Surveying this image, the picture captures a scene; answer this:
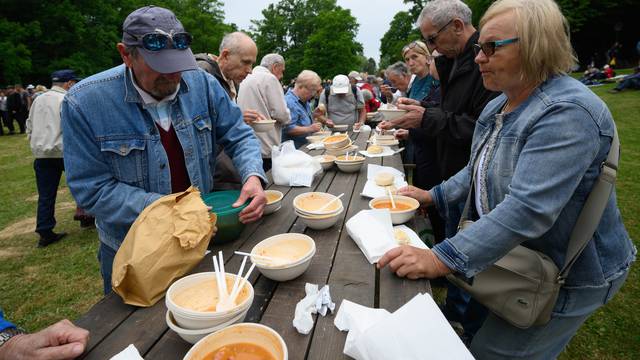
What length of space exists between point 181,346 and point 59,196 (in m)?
7.57

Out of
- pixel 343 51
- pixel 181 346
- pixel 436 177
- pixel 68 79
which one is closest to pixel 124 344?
pixel 181 346

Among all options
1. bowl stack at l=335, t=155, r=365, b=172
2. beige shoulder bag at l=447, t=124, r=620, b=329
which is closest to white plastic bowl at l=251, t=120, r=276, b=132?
bowl stack at l=335, t=155, r=365, b=172

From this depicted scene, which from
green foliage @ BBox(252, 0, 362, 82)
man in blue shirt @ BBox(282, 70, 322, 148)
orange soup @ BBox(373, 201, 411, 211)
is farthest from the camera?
green foliage @ BBox(252, 0, 362, 82)

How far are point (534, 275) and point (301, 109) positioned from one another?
4.80 meters

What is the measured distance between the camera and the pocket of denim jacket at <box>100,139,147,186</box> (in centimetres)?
176

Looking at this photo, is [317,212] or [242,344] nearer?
[242,344]

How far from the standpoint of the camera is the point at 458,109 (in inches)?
108

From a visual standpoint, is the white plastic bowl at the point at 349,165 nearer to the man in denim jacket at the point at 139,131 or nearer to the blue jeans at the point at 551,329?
the man in denim jacket at the point at 139,131

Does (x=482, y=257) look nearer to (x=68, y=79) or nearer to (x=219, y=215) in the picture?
(x=219, y=215)

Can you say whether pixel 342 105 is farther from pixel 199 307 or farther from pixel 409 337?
pixel 409 337

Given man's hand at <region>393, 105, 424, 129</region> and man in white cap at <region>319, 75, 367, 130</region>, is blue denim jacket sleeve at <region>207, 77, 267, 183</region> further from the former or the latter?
man in white cap at <region>319, 75, 367, 130</region>

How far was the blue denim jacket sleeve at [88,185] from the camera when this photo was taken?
1656mm

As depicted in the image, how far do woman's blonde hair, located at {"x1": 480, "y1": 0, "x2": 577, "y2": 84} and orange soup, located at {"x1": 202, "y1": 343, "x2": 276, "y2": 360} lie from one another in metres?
1.49

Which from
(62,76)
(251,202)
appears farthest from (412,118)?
(62,76)
